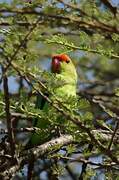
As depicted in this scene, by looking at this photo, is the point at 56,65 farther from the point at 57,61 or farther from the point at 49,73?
the point at 49,73

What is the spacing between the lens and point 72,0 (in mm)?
1764

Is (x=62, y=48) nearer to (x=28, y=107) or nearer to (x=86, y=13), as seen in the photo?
(x=28, y=107)

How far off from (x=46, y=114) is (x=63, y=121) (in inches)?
3.2

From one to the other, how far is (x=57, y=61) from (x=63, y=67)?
8cm

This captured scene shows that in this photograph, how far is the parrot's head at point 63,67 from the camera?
3.33 m

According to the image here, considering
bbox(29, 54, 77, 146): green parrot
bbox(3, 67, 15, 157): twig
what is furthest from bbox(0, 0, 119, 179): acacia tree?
bbox(29, 54, 77, 146): green parrot

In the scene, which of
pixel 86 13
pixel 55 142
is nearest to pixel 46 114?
pixel 55 142

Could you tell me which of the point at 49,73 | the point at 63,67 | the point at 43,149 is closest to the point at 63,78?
the point at 43,149

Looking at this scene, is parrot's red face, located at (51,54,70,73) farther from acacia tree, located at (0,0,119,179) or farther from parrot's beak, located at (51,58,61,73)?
acacia tree, located at (0,0,119,179)

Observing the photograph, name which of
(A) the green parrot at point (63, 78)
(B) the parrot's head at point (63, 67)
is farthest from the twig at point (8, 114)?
(B) the parrot's head at point (63, 67)

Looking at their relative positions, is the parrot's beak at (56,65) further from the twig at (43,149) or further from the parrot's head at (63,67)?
the twig at (43,149)

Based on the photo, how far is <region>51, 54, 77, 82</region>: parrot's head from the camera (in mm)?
3329

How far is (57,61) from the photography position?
3535 mm

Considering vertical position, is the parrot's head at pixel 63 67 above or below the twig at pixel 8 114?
below
